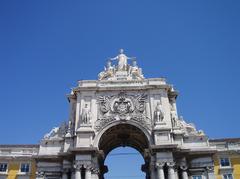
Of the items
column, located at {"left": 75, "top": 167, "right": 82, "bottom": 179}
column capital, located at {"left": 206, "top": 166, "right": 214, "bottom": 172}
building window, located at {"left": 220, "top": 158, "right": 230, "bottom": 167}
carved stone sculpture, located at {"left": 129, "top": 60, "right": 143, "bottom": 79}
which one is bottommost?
column, located at {"left": 75, "top": 167, "right": 82, "bottom": 179}

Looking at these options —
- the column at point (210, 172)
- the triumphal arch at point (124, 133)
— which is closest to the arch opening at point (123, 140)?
the triumphal arch at point (124, 133)

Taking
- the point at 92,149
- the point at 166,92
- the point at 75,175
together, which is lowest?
the point at 75,175

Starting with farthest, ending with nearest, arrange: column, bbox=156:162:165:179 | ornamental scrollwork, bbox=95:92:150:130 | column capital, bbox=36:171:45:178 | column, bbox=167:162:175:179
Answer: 1. ornamental scrollwork, bbox=95:92:150:130
2. column capital, bbox=36:171:45:178
3. column, bbox=167:162:175:179
4. column, bbox=156:162:165:179

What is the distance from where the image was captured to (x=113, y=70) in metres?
48.5

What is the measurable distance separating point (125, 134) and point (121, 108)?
418 cm

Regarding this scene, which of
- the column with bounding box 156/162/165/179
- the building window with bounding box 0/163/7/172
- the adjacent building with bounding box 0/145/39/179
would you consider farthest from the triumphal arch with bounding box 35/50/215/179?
the building window with bounding box 0/163/7/172

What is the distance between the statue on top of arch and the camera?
156 feet

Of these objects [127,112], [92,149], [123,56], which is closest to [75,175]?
A: [92,149]

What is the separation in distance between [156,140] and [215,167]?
753cm

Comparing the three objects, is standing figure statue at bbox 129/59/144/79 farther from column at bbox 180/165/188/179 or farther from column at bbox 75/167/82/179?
column at bbox 75/167/82/179

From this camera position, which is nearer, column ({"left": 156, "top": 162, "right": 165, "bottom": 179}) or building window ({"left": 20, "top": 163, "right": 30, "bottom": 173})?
column ({"left": 156, "top": 162, "right": 165, "bottom": 179})

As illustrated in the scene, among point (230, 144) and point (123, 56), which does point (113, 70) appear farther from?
point (230, 144)

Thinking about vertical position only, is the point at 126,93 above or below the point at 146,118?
above

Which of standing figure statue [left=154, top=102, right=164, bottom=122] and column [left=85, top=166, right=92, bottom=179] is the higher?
standing figure statue [left=154, top=102, right=164, bottom=122]
